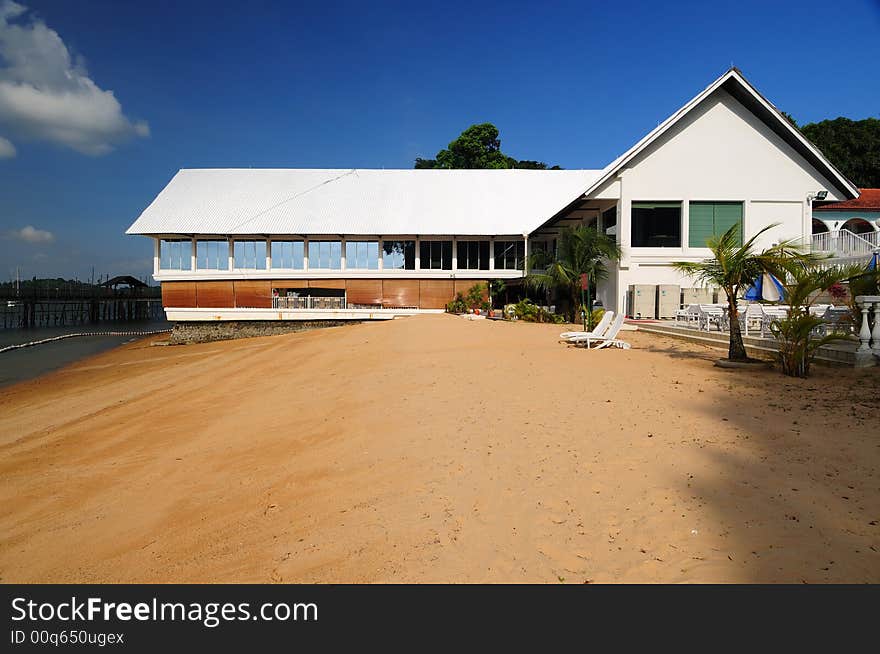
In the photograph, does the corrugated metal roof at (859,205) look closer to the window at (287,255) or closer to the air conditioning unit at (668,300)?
the air conditioning unit at (668,300)

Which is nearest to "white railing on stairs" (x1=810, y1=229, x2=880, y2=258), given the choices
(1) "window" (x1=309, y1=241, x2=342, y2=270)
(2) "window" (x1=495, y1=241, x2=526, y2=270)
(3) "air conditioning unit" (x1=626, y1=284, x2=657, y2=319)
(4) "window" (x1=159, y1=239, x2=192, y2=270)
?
(3) "air conditioning unit" (x1=626, y1=284, x2=657, y2=319)

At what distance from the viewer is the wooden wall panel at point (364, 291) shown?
2942 cm

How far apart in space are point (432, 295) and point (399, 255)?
10.3ft

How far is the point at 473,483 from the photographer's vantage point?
4367 mm

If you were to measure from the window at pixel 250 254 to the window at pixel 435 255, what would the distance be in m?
9.23

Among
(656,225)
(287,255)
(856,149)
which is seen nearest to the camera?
(656,225)

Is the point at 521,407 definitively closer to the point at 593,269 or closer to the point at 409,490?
the point at 409,490

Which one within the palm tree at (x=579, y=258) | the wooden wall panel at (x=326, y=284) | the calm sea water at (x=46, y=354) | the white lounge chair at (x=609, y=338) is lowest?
the calm sea water at (x=46, y=354)

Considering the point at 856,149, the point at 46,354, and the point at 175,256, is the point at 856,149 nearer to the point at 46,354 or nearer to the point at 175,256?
the point at 175,256

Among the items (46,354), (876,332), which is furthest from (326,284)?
(876,332)

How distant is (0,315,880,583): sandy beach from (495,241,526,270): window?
21568 millimetres

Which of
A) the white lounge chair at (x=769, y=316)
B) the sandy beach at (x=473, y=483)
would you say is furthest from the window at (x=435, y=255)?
the sandy beach at (x=473, y=483)

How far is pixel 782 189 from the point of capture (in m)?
20.9

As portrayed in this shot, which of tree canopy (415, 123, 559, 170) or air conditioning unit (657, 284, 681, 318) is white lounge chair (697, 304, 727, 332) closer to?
air conditioning unit (657, 284, 681, 318)
